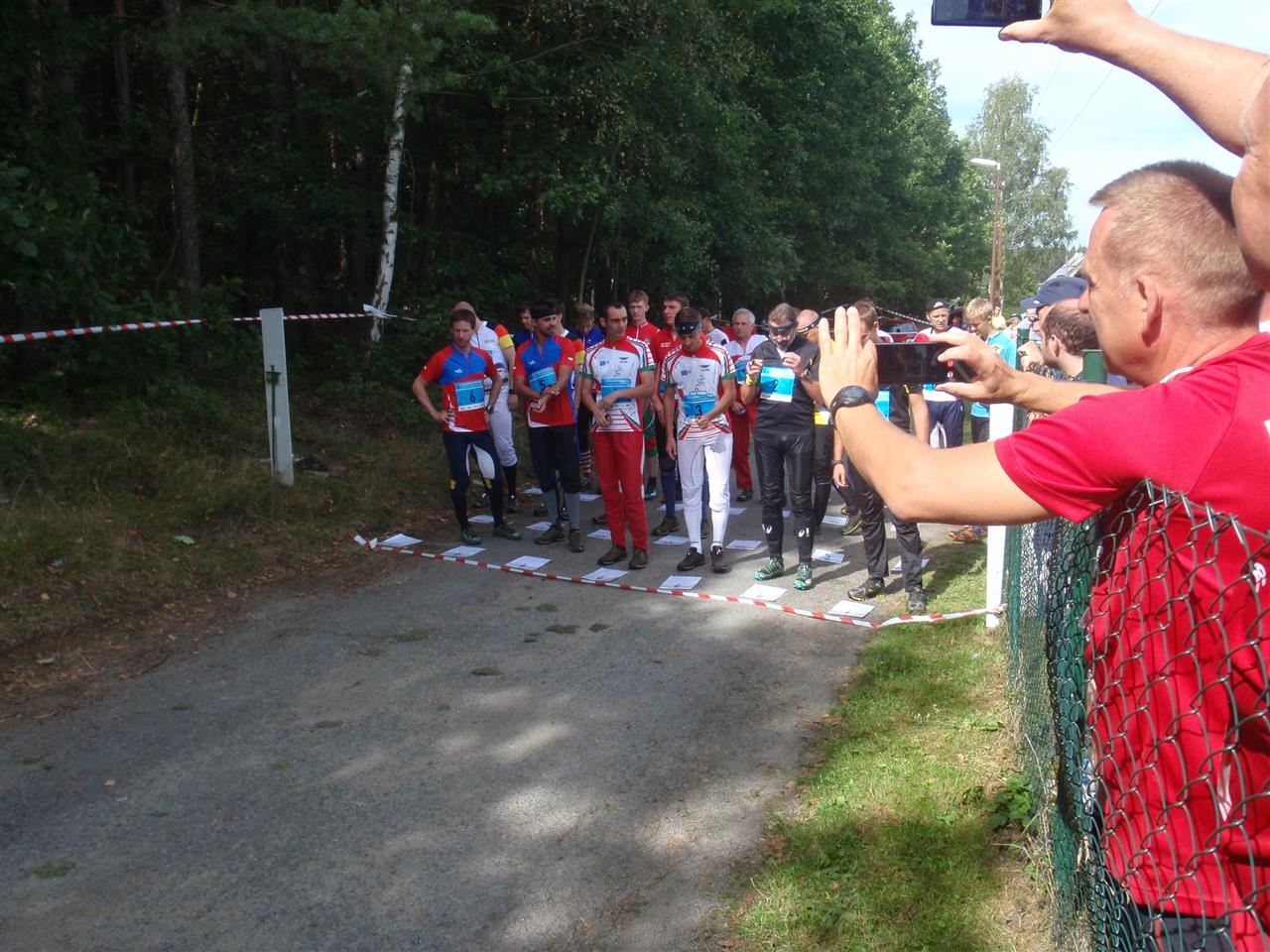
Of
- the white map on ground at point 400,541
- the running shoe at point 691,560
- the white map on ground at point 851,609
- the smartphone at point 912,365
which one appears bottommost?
the white map on ground at point 851,609

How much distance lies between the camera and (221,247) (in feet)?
49.9

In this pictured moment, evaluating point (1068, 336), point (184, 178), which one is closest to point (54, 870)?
point (1068, 336)

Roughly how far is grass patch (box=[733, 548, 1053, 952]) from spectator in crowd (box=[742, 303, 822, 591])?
257 cm

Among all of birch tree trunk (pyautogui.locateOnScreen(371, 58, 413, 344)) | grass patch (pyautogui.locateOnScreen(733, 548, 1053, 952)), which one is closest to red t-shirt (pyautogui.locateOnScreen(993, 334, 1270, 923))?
grass patch (pyautogui.locateOnScreen(733, 548, 1053, 952))

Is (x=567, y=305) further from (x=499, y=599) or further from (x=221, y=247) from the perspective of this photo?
(x=499, y=599)

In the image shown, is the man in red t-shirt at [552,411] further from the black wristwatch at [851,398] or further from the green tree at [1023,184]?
the green tree at [1023,184]

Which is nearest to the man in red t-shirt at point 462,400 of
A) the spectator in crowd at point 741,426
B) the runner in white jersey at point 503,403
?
the runner in white jersey at point 503,403

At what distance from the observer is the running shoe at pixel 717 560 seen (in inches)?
350

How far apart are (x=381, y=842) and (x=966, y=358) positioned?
310 cm

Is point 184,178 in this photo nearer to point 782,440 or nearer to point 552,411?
point 552,411

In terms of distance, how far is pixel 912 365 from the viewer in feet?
8.68

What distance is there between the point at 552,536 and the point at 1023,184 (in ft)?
247

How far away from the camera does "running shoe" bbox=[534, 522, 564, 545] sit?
9.98m

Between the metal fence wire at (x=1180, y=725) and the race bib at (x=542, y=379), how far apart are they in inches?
324
